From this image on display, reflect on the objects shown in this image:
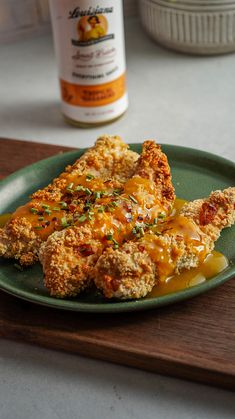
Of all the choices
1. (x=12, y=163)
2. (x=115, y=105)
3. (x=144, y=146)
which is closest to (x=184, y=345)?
(x=144, y=146)

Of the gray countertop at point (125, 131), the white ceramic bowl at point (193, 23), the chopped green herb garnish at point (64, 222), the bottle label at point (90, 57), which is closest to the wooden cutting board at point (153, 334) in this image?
the gray countertop at point (125, 131)

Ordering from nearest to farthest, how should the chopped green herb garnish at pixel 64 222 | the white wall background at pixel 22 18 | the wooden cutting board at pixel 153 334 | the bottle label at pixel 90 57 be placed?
the wooden cutting board at pixel 153 334, the chopped green herb garnish at pixel 64 222, the bottle label at pixel 90 57, the white wall background at pixel 22 18

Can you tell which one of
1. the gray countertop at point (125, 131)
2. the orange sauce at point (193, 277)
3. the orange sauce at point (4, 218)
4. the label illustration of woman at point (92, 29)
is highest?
the label illustration of woman at point (92, 29)

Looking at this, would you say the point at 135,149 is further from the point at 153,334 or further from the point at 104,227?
the point at 153,334

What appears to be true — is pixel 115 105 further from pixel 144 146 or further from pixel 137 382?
pixel 137 382

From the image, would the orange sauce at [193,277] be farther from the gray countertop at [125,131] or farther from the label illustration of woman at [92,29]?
the label illustration of woman at [92,29]

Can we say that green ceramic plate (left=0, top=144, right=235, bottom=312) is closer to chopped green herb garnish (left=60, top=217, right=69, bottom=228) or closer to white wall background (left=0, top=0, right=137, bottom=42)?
chopped green herb garnish (left=60, top=217, right=69, bottom=228)

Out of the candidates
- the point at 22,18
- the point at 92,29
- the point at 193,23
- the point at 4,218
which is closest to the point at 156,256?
the point at 4,218

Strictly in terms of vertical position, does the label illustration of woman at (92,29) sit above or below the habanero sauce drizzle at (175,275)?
above
